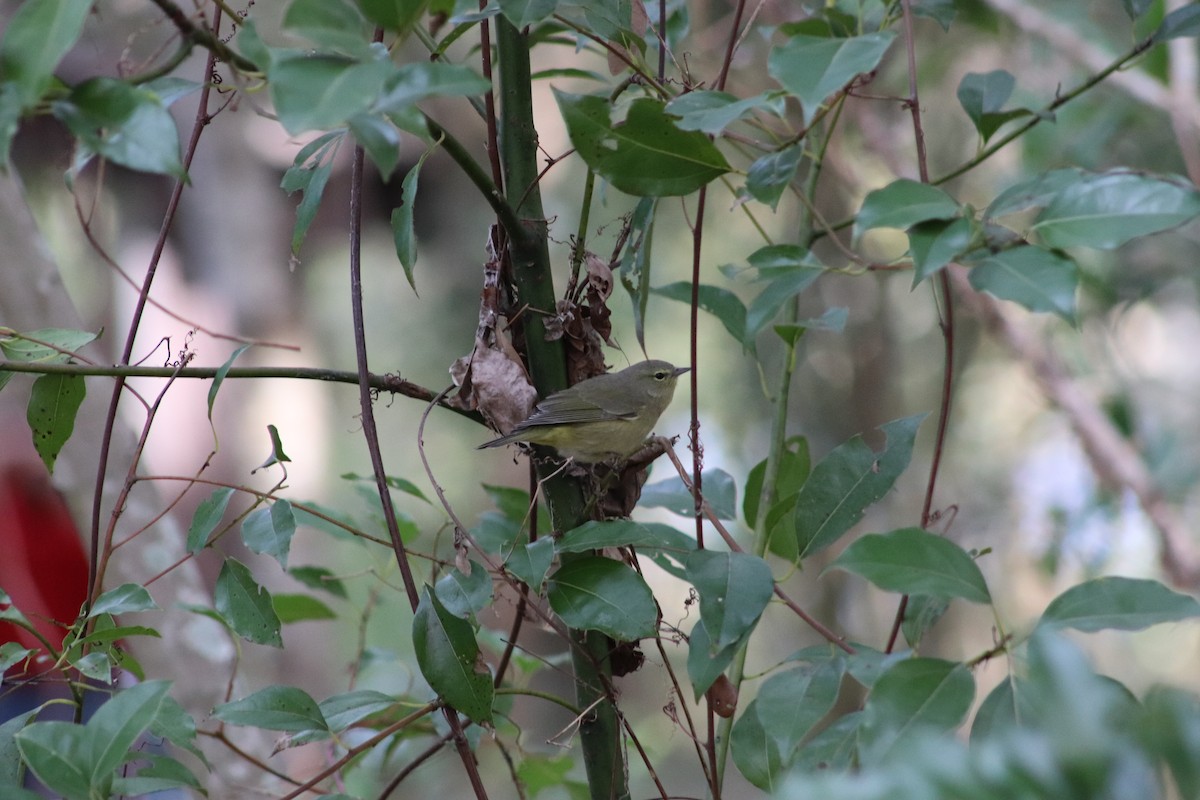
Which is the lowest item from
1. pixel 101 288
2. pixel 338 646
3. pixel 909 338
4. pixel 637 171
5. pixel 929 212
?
pixel 338 646

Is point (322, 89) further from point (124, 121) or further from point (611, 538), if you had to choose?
point (611, 538)

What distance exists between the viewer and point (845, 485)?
1541mm

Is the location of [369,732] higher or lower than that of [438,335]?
lower

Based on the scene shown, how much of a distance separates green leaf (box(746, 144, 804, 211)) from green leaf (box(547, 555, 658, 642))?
0.55 metres

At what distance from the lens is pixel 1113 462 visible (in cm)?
352

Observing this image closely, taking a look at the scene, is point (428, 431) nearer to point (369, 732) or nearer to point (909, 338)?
point (909, 338)

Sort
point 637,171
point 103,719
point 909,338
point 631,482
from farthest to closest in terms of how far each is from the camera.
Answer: point 909,338 < point 631,482 < point 637,171 < point 103,719

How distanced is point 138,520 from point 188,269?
4831 mm

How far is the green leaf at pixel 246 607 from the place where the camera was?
148 cm

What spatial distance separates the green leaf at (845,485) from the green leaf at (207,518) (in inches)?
34.0

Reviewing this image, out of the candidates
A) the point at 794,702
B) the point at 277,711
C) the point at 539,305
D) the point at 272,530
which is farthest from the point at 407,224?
the point at 794,702

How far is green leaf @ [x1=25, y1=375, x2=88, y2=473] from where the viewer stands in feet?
5.12

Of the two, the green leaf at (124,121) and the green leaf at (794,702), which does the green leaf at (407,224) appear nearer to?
the green leaf at (124,121)

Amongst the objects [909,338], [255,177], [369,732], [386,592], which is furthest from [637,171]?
[386,592]
